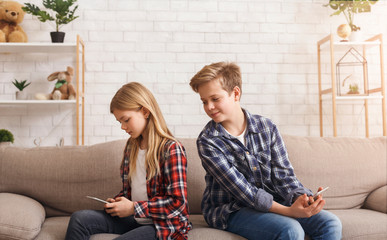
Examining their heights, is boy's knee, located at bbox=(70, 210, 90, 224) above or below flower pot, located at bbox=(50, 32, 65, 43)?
below

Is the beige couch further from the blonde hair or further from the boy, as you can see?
the blonde hair

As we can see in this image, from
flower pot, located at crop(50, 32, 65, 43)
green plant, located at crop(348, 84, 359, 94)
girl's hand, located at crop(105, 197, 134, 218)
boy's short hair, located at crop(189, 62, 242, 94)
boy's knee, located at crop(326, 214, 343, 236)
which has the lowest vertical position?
boy's knee, located at crop(326, 214, 343, 236)

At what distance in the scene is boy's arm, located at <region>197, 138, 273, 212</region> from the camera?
1.65 meters

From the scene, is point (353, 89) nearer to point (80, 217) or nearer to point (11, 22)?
point (80, 217)

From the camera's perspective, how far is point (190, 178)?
213cm

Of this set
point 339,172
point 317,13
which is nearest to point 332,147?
point 339,172

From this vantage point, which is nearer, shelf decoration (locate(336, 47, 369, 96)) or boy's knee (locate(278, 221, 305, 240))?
boy's knee (locate(278, 221, 305, 240))

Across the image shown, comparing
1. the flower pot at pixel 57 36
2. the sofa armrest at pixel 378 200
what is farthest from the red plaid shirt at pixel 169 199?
the flower pot at pixel 57 36

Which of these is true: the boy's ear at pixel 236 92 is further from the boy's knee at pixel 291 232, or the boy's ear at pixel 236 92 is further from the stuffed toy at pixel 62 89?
the stuffed toy at pixel 62 89

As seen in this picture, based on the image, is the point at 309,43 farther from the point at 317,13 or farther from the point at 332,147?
the point at 332,147

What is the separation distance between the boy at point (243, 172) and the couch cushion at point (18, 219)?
73 cm

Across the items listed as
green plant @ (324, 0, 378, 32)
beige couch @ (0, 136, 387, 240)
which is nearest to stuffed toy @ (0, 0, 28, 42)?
beige couch @ (0, 136, 387, 240)

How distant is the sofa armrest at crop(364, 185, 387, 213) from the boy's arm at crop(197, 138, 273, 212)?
0.79m

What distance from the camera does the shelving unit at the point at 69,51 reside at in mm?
2887
